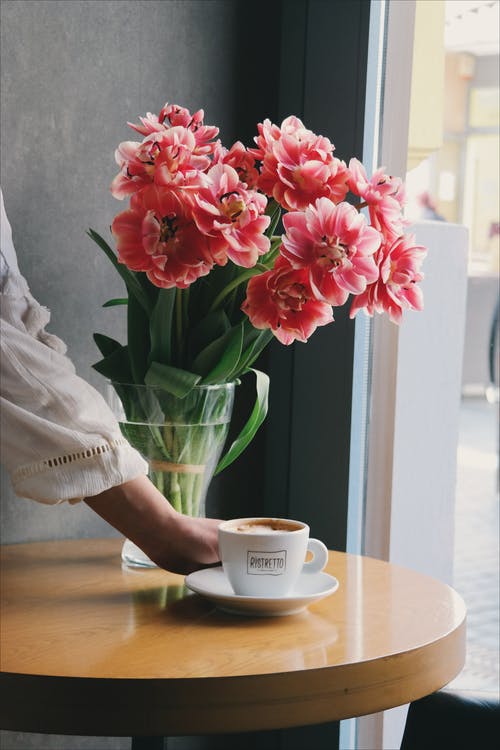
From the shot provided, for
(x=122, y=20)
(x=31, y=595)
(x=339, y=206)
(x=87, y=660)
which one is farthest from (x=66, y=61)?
(x=87, y=660)

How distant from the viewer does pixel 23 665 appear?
35.0 inches

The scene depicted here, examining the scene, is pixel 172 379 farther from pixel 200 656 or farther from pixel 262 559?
pixel 200 656

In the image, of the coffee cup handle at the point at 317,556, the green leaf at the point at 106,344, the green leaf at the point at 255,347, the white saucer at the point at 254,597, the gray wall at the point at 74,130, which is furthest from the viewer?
the gray wall at the point at 74,130

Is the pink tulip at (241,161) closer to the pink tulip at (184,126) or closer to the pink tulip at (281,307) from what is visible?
the pink tulip at (184,126)

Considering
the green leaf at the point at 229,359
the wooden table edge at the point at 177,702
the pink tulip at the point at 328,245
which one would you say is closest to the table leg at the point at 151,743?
the wooden table edge at the point at 177,702

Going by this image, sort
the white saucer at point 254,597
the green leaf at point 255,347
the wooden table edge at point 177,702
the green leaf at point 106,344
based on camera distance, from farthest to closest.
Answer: the green leaf at point 106,344 < the green leaf at point 255,347 < the white saucer at point 254,597 < the wooden table edge at point 177,702

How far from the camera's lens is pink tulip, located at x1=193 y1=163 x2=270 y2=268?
1.08 meters

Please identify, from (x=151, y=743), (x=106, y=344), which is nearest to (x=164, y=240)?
(x=106, y=344)

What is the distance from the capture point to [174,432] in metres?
1.21

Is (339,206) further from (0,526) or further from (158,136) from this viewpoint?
(0,526)

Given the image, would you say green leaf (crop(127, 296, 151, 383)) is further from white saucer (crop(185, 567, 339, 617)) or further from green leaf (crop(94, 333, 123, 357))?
white saucer (crop(185, 567, 339, 617))

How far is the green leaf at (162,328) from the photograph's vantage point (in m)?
1.20

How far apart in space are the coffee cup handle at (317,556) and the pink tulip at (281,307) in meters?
0.24

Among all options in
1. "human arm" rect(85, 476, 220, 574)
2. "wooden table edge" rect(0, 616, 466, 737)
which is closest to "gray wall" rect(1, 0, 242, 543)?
"human arm" rect(85, 476, 220, 574)
